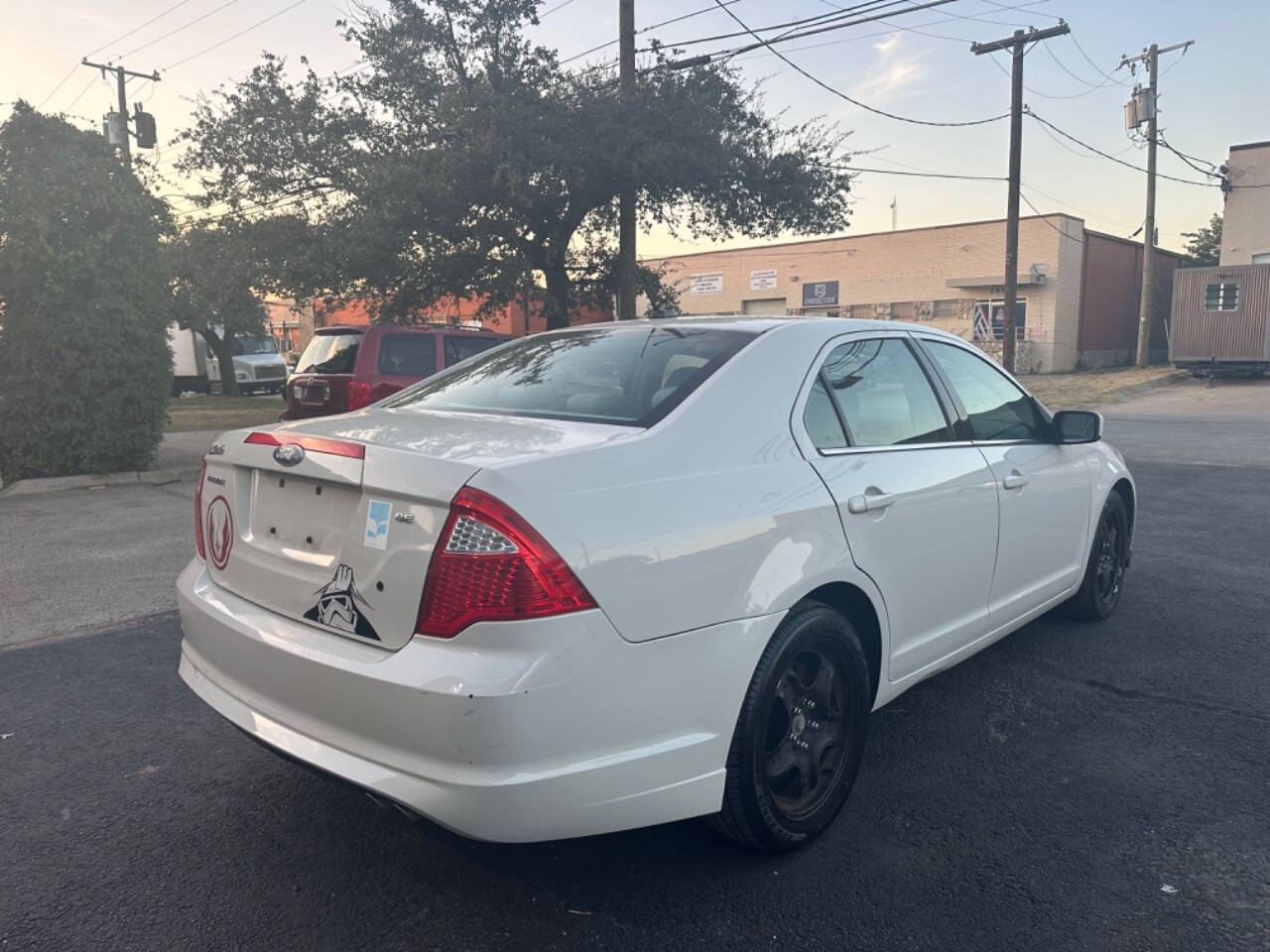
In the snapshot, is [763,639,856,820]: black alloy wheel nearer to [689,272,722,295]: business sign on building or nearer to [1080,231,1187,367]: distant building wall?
[1080,231,1187,367]: distant building wall

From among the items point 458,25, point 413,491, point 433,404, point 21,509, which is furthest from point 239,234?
point 413,491

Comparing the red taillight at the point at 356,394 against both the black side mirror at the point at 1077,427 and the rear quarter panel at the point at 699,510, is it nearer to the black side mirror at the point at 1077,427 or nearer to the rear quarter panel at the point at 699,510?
the black side mirror at the point at 1077,427

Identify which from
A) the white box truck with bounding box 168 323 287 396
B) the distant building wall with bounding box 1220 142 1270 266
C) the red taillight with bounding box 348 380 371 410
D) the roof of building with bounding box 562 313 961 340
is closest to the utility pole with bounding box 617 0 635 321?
the red taillight with bounding box 348 380 371 410

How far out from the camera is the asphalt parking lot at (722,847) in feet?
8.01

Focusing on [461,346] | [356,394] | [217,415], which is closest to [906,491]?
[356,394]

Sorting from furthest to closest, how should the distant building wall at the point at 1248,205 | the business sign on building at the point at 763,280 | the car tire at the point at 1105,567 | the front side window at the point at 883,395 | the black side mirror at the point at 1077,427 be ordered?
the business sign on building at the point at 763,280 → the distant building wall at the point at 1248,205 → the car tire at the point at 1105,567 → the black side mirror at the point at 1077,427 → the front side window at the point at 883,395

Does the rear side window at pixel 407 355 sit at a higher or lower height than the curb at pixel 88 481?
higher

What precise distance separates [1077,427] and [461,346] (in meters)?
8.60

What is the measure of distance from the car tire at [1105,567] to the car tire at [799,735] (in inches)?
92.3

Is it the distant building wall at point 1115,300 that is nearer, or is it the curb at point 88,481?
the curb at point 88,481

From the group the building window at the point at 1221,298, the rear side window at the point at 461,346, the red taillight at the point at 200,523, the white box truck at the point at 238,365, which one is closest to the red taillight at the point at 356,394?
the rear side window at the point at 461,346

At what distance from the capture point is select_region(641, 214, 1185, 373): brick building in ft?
105

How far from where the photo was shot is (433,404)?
130 inches

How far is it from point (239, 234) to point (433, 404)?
571 inches
